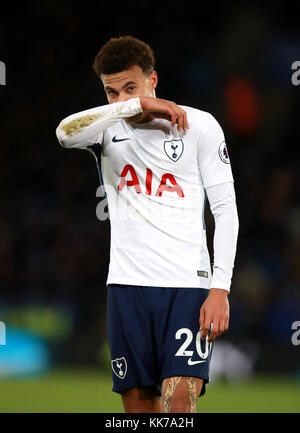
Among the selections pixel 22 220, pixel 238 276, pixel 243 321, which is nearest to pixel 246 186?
pixel 238 276

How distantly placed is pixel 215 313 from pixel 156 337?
0.34 meters

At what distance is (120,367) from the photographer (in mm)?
3773

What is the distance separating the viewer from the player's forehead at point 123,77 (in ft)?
12.9

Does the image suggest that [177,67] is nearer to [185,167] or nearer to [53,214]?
[53,214]

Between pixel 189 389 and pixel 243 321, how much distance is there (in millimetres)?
7027

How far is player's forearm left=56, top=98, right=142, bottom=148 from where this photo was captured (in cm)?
374

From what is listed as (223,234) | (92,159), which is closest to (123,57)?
(223,234)

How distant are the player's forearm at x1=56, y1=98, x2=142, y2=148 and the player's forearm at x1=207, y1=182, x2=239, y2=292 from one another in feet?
1.83

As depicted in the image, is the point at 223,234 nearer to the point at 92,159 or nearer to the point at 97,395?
the point at 97,395

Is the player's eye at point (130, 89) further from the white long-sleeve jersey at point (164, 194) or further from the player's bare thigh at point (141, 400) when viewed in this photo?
the player's bare thigh at point (141, 400)

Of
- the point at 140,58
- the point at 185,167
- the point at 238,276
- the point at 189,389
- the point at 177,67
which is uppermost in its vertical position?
the point at 177,67

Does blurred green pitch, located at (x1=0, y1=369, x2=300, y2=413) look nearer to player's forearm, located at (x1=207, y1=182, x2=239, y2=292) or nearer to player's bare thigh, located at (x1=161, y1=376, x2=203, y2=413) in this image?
player's bare thigh, located at (x1=161, y1=376, x2=203, y2=413)

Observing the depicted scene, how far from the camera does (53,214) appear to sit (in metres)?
12.6

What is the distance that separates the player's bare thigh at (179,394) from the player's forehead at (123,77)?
1.49 m
